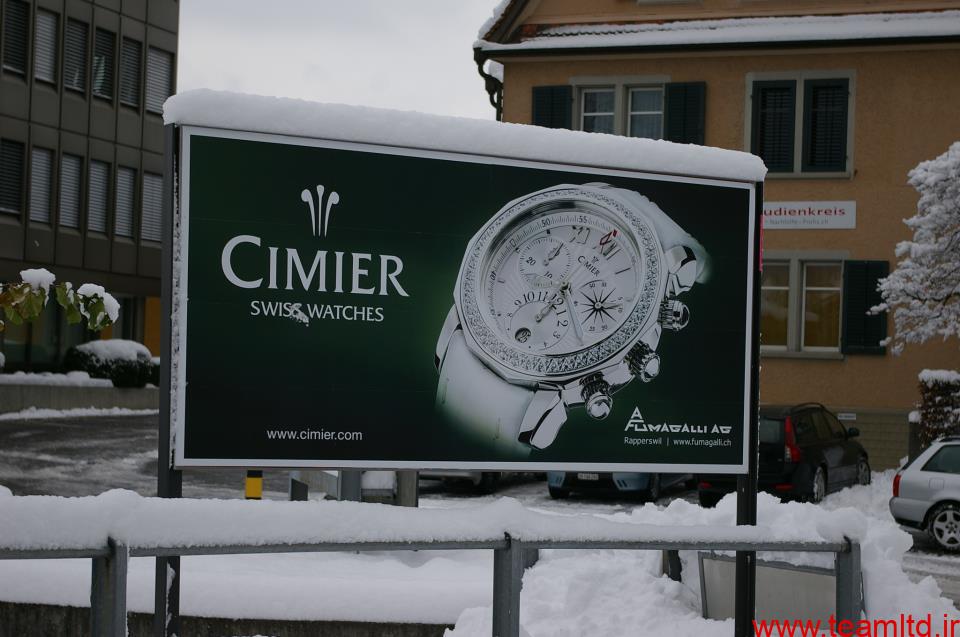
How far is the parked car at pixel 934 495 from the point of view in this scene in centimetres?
1627

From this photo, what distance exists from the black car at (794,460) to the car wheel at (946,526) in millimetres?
2620

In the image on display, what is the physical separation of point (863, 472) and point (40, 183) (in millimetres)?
27275

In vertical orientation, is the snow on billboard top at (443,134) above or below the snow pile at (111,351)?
above

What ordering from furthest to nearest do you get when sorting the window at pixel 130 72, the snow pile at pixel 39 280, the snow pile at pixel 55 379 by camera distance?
the window at pixel 130 72 < the snow pile at pixel 55 379 < the snow pile at pixel 39 280

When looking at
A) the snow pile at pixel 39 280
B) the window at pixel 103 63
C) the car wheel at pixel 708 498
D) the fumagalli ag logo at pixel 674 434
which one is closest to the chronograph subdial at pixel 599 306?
the fumagalli ag logo at pixel 674 434

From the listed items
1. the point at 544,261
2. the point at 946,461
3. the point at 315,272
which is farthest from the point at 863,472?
the point at 315,272

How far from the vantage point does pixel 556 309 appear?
295 inches

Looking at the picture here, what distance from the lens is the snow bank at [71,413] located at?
109 ft

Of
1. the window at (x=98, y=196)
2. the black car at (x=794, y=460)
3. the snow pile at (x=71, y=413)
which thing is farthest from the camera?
the window at (x=98, y=196)

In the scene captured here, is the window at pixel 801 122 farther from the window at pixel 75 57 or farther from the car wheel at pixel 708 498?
the window at pixel 75 57

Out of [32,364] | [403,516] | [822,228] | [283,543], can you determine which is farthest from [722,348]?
[32,364]

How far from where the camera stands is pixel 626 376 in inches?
301

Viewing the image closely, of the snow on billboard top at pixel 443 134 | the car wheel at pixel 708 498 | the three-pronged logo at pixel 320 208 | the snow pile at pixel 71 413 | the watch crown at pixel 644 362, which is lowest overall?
the snow pile at pixel 71 413

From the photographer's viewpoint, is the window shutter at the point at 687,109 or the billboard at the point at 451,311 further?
the window shutter at the point at 687,109
